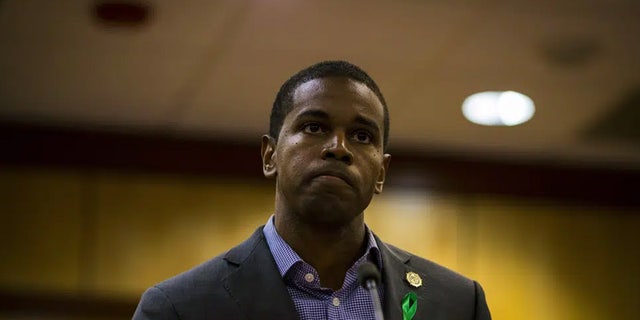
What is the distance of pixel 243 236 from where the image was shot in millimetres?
4547

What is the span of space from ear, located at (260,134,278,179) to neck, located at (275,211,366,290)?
0.10 meters

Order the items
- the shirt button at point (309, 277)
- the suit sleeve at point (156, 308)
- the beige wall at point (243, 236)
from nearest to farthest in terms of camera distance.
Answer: the suit sleeve at point (156, 308)
the shirt button at point (309, 277)
the beige wall at point (243, 236)

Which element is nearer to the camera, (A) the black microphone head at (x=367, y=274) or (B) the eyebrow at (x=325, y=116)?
(A) the black microphone head at (x=367, y=274)

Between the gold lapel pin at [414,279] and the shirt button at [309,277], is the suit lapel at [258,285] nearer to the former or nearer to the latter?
the shirt button at [309,277]

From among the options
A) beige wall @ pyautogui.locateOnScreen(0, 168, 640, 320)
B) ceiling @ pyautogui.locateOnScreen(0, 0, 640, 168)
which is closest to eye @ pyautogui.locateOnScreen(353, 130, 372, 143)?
ceiling @ pyautogui.locateOnScreen(0, 0, 640, 168)

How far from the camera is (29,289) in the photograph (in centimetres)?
432

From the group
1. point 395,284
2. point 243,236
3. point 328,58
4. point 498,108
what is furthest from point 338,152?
point 243,236

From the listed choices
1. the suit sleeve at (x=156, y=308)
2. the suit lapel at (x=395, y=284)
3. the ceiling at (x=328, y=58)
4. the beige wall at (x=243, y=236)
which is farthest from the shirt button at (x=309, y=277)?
the beige wall at (x=243, y=236)

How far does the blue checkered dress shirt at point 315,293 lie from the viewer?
1660mm

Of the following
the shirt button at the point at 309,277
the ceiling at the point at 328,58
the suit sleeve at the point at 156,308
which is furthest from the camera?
the ceiling at the point at 328,58

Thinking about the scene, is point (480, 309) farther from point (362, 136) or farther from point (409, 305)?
point (362, 136)

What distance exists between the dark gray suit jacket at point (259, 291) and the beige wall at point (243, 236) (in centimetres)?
274

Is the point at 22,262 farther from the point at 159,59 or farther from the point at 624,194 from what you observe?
the point at 624,194

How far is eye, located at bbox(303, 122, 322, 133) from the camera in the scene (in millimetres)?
1732
